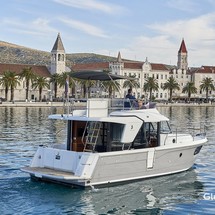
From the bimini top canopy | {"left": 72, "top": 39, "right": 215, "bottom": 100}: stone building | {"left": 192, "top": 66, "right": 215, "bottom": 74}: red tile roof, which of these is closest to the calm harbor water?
the bimini top canopy

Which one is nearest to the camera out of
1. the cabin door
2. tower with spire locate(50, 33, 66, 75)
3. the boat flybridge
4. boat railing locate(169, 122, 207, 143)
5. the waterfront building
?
the boat flybridge

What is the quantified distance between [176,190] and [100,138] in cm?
380

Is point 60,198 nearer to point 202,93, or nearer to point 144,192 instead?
point 144,192

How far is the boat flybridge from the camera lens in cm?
1786

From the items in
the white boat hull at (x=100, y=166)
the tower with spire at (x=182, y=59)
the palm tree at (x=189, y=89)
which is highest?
the tower with spire at (x=182, y=59)

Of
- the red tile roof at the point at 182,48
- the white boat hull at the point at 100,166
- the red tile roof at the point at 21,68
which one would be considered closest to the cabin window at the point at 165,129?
the white boat hull at the point at 100,166

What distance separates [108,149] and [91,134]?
44.7 inches

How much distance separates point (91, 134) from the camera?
19.4 meters

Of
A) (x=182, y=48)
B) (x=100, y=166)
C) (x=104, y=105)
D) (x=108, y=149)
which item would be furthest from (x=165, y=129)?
(x=182, y=48)

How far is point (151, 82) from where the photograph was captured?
483 feet

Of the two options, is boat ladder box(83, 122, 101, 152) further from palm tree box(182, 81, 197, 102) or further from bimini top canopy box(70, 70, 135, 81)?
palm tree box(182, 81, 197, 102)

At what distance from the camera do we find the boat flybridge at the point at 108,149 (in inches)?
703

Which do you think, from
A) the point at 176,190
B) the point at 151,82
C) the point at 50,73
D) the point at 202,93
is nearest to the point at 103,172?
the point at 176,190

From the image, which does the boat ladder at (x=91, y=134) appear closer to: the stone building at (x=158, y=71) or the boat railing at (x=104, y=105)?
the boat railing at (x=104, y=105)
